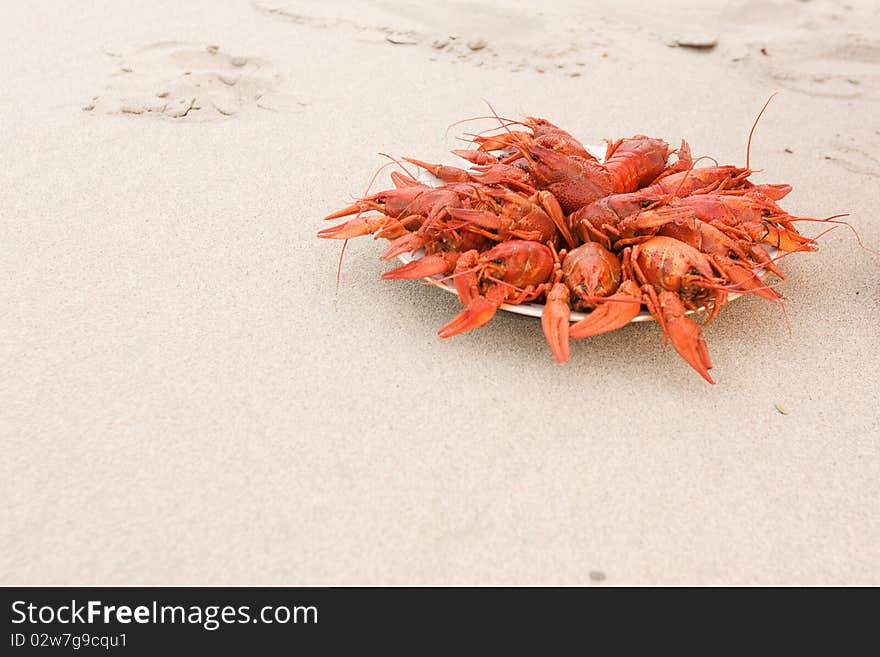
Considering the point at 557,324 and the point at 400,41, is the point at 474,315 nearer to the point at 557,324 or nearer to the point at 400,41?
the point at 557,324

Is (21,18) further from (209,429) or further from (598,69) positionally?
(209,429)

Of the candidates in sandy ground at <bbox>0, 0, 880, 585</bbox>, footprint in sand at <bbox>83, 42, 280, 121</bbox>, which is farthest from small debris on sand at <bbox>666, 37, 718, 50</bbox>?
footprint in sand at <bbox>83, 42, 280, 121</bbox>

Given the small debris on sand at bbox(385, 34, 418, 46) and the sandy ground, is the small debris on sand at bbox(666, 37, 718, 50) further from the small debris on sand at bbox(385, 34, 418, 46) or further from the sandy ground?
the small debris on sand at bbox(385, 34, 418, 46)

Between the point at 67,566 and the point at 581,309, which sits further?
the point at 581,309

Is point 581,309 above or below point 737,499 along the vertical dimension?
above

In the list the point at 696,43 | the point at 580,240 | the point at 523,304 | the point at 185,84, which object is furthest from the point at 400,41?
the point at 523,304

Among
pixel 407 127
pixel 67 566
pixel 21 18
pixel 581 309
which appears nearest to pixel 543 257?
pixel 581 309
